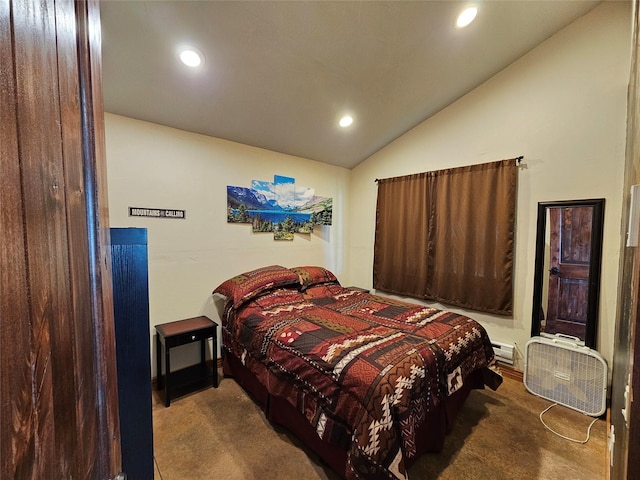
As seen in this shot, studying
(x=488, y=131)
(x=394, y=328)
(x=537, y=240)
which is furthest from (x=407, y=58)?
(x=394, y=328)

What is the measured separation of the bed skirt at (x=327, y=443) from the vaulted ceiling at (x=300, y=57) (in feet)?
7.99

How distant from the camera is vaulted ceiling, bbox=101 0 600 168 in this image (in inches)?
66.0

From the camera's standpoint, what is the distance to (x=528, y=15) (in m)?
2.10

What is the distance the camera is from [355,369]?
1.43 meters

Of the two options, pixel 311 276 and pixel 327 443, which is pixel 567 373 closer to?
pixel 327 443

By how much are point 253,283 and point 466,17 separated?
9.29 feet

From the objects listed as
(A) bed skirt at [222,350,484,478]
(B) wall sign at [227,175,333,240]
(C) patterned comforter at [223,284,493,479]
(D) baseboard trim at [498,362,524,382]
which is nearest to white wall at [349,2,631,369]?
(D) baseboard trim at [498,362,524,382]

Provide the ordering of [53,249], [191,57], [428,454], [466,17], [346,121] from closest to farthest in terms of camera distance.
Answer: [53,249] < [428,454] < [191,57] < [466,17] < [346,121]

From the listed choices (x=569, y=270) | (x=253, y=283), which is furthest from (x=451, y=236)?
(x=253, y=283)

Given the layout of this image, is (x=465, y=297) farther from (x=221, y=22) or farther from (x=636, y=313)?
(x=221, y=22)

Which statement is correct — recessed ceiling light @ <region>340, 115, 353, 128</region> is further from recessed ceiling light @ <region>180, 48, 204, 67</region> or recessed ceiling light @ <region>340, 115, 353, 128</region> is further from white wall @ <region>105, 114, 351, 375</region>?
recessed ceiling light @ <region>180, 48, 204, 67</region>

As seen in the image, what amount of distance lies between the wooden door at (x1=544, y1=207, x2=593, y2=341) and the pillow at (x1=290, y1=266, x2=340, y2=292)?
86.3 inches

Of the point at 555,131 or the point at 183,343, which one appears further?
the point at 555,131

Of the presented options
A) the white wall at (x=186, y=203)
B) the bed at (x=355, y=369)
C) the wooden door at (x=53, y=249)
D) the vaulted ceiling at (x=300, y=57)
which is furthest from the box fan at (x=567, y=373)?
the wooden door at (x=53, y=249)
